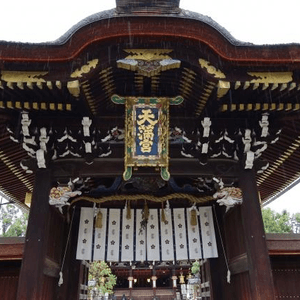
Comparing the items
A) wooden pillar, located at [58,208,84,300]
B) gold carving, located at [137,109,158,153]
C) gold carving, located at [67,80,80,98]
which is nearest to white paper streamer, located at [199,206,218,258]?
wooden pillar, located at [58,208,84,300]

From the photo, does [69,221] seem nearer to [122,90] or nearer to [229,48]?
[122,90]

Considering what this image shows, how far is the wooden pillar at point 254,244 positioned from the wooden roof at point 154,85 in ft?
1.42

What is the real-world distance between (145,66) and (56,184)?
10.6ft

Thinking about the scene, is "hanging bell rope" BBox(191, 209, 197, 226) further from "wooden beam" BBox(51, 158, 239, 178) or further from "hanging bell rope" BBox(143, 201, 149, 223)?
"wooden beam" BBox(51, 158, 239, 178)

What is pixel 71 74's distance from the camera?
5484 mm

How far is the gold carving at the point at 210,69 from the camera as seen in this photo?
5.51 m

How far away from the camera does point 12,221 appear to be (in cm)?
4056

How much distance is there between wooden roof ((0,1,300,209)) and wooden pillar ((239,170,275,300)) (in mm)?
434

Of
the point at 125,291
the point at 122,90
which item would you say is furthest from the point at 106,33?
the point at 125,291

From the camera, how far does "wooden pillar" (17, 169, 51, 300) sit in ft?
18.3

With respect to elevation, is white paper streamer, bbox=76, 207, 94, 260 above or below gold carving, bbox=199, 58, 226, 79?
below

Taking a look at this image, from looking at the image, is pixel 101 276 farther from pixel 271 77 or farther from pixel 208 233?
pixel 271 77

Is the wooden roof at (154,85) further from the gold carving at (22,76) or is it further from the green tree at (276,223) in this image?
the green tree at (276,223)

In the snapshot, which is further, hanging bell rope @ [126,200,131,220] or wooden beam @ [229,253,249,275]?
hanging bell rope @ [126,200,131,220]
